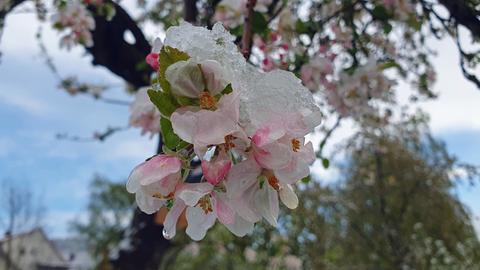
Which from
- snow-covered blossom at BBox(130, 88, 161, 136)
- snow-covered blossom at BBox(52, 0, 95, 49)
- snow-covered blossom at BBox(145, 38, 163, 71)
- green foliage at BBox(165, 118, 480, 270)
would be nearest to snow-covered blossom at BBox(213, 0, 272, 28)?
snow-covered blossom at BBox(130, 88, 161, 136)

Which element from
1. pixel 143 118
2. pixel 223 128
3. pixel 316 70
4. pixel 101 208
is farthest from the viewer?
pixel 101 208

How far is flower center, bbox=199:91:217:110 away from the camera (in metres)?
0.46

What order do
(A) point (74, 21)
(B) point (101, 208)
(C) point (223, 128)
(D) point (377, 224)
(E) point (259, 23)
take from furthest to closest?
(B) point (101, 208)
(D) point (377, 224)
(A) point (74, 21)
(E) point (259, 23)
(C) point (223, 128)

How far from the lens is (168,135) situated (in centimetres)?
50

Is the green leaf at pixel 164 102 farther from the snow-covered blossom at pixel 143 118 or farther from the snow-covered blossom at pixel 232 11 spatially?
the snow-covered blossom at pixel 232 11

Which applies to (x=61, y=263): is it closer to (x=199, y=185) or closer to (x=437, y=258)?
(x=437, y=258)

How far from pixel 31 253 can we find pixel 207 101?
3104cm

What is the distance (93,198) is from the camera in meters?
23.3

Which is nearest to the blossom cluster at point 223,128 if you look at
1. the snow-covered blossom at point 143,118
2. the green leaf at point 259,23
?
the snow-covered blossom at point 143,118

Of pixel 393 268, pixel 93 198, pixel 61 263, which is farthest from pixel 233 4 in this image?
pixel 61 263

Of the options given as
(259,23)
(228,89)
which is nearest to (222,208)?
(228,89)

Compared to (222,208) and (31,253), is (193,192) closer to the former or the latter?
(222,208)

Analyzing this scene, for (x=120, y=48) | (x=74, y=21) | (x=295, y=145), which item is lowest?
(x=120, y=48)

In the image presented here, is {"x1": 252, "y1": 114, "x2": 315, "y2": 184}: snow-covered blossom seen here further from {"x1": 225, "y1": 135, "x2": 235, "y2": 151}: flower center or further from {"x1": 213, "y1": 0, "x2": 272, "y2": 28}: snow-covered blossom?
{"x1": 213, "y1": 0, "x2": 272, "y2": 28}: snow-covered blossom
